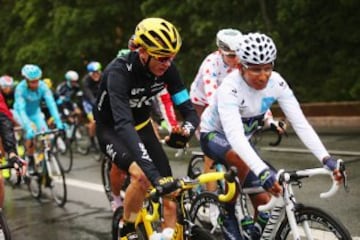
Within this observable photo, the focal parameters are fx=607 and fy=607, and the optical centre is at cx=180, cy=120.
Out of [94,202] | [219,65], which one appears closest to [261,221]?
[219,65]

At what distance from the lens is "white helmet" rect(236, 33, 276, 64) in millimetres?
4176

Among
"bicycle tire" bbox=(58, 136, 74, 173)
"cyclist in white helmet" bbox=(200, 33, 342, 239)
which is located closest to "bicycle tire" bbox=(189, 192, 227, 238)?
"cyclist in white helmet" bbox=(200, 33, 342, 239)

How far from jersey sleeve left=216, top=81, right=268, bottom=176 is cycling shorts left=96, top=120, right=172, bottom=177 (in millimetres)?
815

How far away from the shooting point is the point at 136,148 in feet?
13.9

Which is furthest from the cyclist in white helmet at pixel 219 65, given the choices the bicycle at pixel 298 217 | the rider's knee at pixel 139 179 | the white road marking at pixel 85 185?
the white road marking at pixel 85 185

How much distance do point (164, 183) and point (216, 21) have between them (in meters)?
14.2

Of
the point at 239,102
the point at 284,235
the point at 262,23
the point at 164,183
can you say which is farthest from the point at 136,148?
the point at 262,23

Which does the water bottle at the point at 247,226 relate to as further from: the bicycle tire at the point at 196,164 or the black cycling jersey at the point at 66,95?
the black cycling jersey at the point at 66,95

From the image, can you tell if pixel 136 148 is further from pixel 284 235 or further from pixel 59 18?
pixel 59 18

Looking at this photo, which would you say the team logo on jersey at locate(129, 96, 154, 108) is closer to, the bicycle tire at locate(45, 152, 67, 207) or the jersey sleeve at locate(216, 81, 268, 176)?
the jersey sleeve at locate(216, 81, 268, 176)

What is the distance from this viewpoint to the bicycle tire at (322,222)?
372 cm

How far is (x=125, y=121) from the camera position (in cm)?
444

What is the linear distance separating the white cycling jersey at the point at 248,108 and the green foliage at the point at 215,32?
10.6m

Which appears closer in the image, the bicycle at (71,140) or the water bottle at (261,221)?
the water bottle at (261,221)
